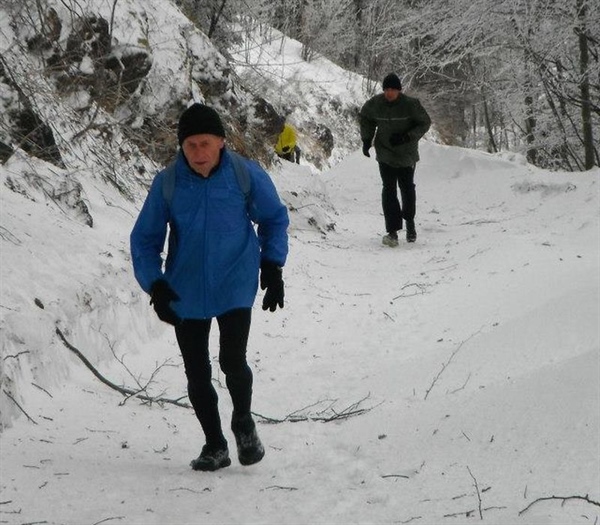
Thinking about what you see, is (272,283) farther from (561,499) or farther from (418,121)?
(418,121)

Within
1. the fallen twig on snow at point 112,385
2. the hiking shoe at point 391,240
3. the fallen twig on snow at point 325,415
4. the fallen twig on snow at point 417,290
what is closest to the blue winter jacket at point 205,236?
the fallen twig on snow at point 325,415

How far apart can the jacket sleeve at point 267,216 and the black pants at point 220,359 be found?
10.7 inches

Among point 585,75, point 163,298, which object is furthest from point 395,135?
point 163,298

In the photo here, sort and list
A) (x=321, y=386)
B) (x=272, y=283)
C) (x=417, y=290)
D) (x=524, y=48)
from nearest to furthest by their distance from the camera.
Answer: (x=272, y=283) < (x=321, y=386) < (x=417, y=290) < (x=524, y=48)

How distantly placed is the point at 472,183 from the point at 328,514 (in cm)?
945

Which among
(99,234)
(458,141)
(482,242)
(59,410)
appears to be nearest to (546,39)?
(482,242)

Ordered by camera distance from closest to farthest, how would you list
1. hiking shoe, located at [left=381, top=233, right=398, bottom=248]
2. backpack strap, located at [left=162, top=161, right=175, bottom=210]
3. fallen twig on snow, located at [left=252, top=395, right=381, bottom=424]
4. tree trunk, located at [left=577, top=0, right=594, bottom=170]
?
1. backpack strap, located at [left=162, top=161, right=175, bottom=210]
2. fallen twig on snow, located at [left=252, top=395, right=381, bottom=424]
3. hiking shoe, located at [left=381, top=233, right=398, bottom=248]
4. tree trunk, located at [left=577, top=0, right=594, bottom=170]

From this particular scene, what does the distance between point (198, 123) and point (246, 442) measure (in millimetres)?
1372

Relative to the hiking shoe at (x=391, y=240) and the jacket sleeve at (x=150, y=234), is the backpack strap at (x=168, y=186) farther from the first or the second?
the hiking shoe at (x=391, y=240)

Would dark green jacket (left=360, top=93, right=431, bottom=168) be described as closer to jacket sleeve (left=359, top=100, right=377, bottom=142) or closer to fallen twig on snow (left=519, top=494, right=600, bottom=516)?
jacket sleeve (left=359, top=100, right=377, bottom=142)

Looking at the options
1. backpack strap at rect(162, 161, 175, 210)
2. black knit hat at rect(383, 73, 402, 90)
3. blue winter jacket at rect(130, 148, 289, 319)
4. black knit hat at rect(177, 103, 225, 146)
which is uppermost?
black knit hat at rect(383, 73, 402, 90)

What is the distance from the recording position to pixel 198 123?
2492 mm

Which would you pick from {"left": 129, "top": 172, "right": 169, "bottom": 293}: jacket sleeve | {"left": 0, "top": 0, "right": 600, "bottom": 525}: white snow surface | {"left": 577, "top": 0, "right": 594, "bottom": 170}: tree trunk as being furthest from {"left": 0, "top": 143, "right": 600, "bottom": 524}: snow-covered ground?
{"left": 577, "top": 0, "right": 594, "bottom": 170}: tree trunk

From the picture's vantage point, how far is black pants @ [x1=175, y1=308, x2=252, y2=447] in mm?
2709
